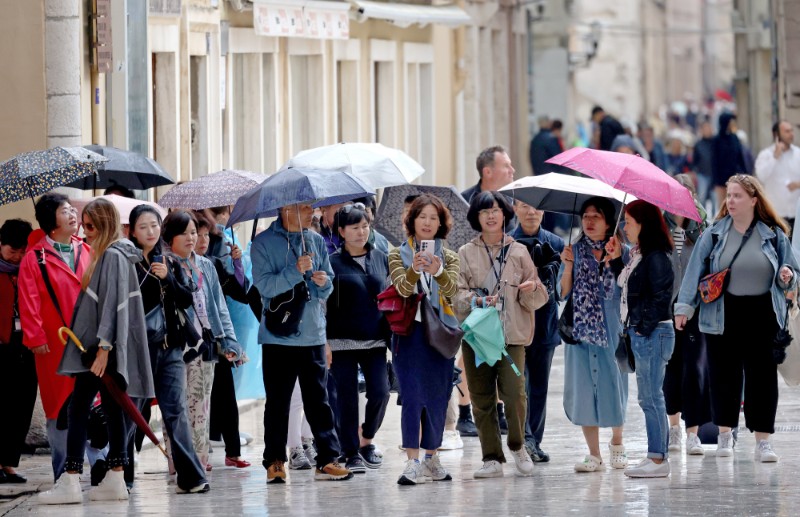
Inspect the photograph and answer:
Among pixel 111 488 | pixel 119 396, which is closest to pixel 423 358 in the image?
pixel 119 396

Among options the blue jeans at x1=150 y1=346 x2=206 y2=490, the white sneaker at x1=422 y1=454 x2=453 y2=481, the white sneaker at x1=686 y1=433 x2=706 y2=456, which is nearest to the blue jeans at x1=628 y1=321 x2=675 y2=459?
the white sneaker at x1=686 y1=433 x2=706 y2=456

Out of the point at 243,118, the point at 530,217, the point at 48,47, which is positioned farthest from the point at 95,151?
the point at 243,118

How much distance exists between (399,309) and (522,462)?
3.95 ft

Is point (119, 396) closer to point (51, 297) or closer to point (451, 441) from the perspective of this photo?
point (51, 297)

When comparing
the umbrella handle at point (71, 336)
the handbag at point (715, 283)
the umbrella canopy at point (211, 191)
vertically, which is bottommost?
the umbrella handle at point (71, 336)

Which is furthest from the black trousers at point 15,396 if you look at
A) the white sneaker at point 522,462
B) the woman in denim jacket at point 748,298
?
the woman in denim jacket at point 748,298

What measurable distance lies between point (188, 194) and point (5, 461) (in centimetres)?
212

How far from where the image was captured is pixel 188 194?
14.4 m

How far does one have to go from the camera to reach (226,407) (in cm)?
1406

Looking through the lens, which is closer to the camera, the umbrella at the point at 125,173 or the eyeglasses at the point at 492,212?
the eyeglasses at the point at 492,212

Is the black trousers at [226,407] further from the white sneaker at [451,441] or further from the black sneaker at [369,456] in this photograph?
the white sneaker at [451,441]

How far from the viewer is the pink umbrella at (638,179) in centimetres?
1305

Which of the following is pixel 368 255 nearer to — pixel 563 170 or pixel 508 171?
pixel 508 171

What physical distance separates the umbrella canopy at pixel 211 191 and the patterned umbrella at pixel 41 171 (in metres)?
1.16
